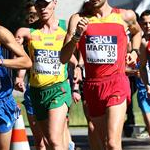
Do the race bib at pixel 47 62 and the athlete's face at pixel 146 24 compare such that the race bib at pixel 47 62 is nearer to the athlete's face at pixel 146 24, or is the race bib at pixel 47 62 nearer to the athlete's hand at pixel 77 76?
the athlete's hand at pixel 77 76

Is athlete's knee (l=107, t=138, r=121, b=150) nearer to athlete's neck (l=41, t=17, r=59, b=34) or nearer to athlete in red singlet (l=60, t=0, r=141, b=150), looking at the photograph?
athlete in red singlet (l=60, t=0, r=141, b=150)

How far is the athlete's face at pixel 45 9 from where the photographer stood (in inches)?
395

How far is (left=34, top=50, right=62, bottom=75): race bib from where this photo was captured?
10258mm

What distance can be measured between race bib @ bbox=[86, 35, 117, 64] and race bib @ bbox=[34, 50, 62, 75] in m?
1.29

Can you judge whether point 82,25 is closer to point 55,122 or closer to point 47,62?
point 55,122

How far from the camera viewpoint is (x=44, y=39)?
404 inches

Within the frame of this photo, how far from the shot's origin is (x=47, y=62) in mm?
10320

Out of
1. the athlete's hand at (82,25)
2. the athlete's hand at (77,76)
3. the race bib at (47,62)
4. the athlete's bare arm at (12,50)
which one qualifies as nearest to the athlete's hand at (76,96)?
the athlete's hand at (77,76)

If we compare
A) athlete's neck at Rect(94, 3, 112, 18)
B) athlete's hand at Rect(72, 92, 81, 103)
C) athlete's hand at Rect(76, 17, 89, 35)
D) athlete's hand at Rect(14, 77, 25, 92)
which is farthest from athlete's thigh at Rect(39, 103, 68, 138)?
athlete's hand at Rect(76, 17, 89, 35)

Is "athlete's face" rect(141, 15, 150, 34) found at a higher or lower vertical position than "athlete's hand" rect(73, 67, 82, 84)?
higher

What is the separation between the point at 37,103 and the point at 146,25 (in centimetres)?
203

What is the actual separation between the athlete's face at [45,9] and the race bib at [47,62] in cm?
40

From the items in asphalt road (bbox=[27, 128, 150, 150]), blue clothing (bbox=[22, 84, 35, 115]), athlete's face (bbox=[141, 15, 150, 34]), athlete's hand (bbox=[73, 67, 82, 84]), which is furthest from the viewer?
asphalt road (bbox=[27, 128, 150, 150])

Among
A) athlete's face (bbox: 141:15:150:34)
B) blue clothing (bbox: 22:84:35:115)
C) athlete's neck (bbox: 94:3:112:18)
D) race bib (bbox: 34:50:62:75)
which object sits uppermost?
athlete's neck (bbox: 94:3:112:18)
